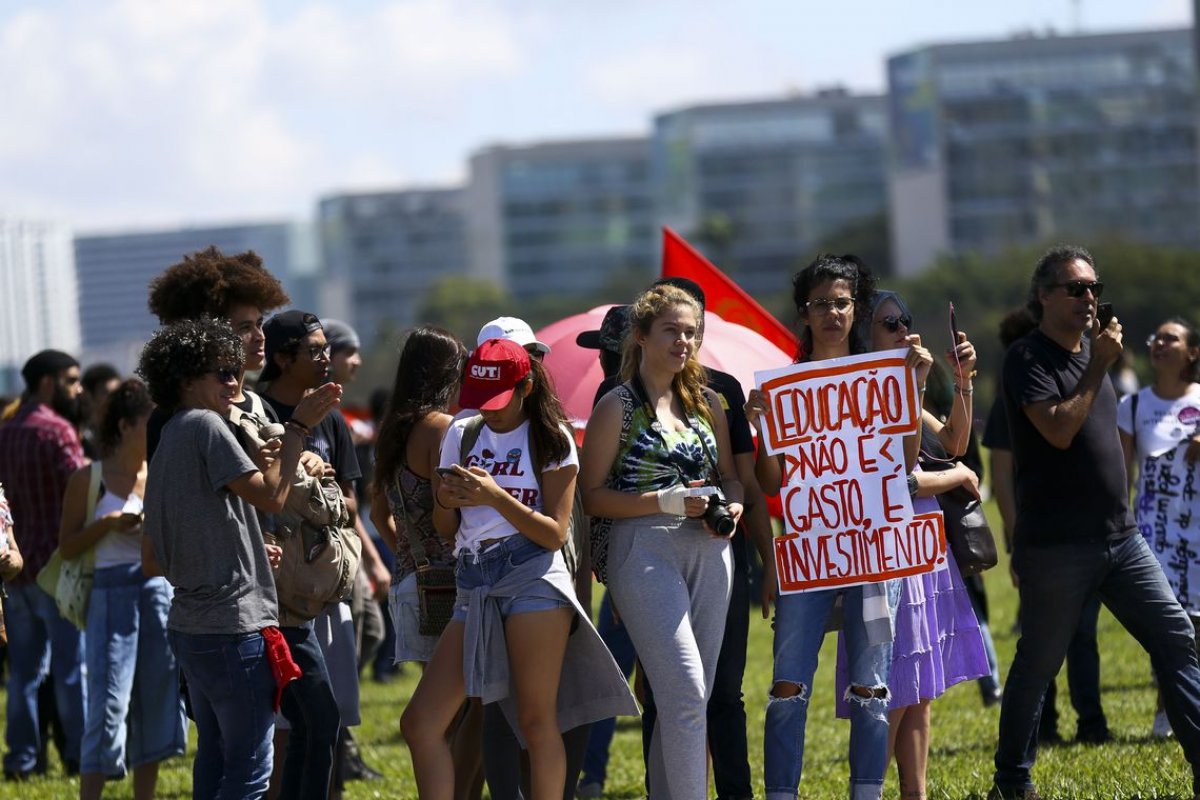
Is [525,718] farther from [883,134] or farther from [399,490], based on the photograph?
[883,134]

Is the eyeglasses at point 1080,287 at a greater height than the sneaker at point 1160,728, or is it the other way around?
the eyeglasses at point 1080,287

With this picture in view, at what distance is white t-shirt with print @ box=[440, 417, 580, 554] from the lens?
605cm

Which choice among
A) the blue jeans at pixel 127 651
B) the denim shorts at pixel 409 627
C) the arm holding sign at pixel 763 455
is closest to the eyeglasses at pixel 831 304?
the arm holding sign at pixel 763 455

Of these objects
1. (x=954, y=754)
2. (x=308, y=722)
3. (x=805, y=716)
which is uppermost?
(x=308, y=722)

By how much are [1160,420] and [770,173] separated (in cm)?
18378

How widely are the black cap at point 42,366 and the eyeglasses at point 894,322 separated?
485cm

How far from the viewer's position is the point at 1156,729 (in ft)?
29.0

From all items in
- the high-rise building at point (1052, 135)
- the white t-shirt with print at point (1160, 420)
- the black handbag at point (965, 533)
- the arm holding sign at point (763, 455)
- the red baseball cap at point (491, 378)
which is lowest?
the black handbag at point (965, 533)

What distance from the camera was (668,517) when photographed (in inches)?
246

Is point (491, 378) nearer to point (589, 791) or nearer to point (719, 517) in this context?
point (719, 517)

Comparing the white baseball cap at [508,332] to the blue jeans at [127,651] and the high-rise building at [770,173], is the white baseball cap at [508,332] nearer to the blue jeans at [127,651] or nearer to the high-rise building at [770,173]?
Answer: the blue jeans at [127,651]

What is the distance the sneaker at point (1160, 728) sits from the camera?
8.73 m

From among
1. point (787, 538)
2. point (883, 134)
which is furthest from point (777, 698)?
point (883, 134)

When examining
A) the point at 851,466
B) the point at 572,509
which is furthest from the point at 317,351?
the point at 851,466
